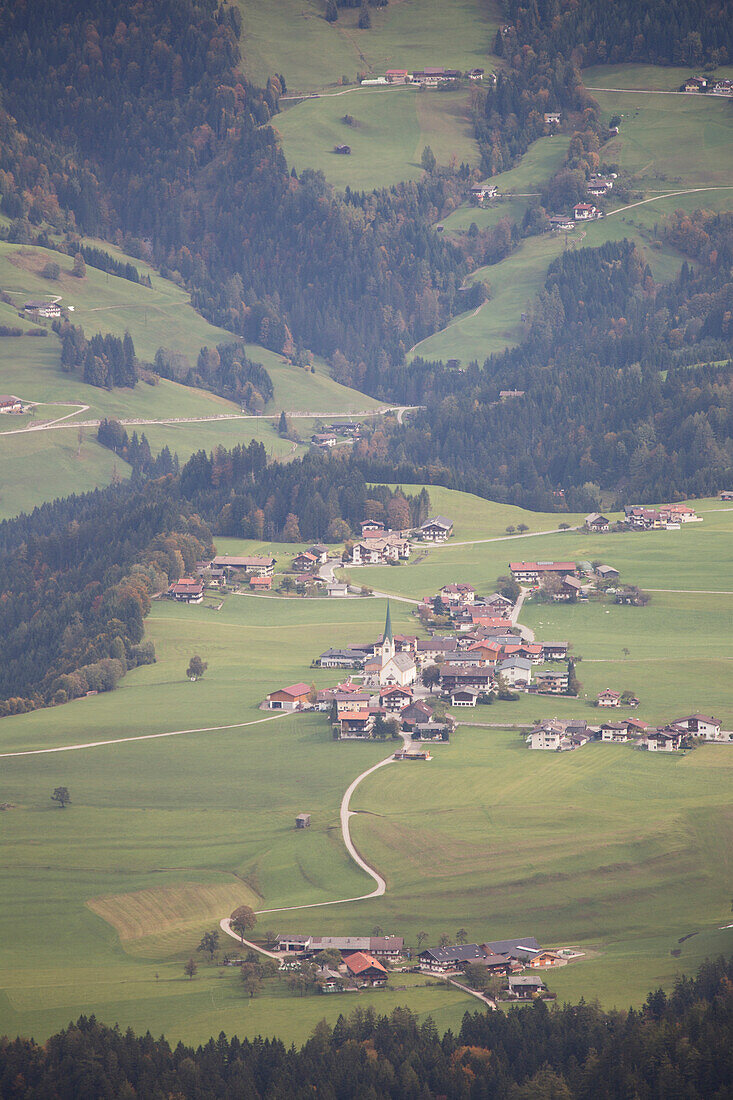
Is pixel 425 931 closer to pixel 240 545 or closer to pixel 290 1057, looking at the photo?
pixel 290 1057

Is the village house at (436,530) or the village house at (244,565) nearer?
the village house at (244,565)

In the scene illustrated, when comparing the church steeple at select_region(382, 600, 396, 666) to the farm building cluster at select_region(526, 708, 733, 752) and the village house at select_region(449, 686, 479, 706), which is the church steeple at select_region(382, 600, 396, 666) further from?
the farm building cluster at select_region(526, 708, 733, 752)

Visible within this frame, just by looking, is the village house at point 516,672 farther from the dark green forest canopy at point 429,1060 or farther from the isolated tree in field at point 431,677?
the dark green forest canopy at point 429,1060

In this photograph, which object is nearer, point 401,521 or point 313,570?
point 313,570

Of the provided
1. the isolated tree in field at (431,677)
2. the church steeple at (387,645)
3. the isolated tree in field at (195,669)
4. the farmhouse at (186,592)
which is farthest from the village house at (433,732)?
Answer: the farmhouse at (186,592)

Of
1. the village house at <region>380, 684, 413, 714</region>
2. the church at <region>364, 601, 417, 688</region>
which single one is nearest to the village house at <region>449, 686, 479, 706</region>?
the village house at <region>380, 684, 413, 714</region>

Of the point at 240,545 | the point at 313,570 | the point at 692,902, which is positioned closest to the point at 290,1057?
the point at 692,902

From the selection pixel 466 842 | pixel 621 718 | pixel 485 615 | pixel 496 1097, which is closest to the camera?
pixel 496 1097
